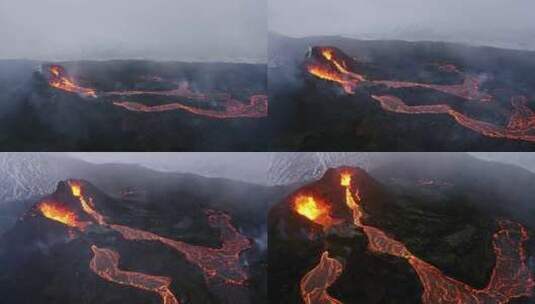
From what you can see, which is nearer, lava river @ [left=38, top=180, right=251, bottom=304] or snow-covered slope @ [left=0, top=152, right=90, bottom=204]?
lava river @ [left=38, top=180, right=251, bottom=304]

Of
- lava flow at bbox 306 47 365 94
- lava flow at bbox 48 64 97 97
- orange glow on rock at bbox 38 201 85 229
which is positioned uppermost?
lava flow at bbox 306 47 365 94

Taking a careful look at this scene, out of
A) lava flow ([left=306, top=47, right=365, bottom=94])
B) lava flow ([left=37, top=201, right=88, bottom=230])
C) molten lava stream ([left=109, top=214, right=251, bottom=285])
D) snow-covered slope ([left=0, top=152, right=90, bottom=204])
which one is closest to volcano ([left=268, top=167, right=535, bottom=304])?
molten lava stream ([left=109, top=214, right=251, bottom=285])

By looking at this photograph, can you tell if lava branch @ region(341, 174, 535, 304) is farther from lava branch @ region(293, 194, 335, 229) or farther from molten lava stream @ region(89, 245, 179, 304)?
molten lava stream @ region(89, 245, 179, 304)

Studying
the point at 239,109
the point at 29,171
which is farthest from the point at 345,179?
the point at 29,171

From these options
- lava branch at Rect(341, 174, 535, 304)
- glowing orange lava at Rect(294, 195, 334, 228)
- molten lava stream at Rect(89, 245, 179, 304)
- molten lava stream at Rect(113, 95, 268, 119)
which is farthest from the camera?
molten lava stream at Rect(113, 95, 268, 119)

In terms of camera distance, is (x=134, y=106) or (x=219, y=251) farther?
(x=134, y=106)

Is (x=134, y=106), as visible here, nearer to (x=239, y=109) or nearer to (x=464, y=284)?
(x=239, y=109)
